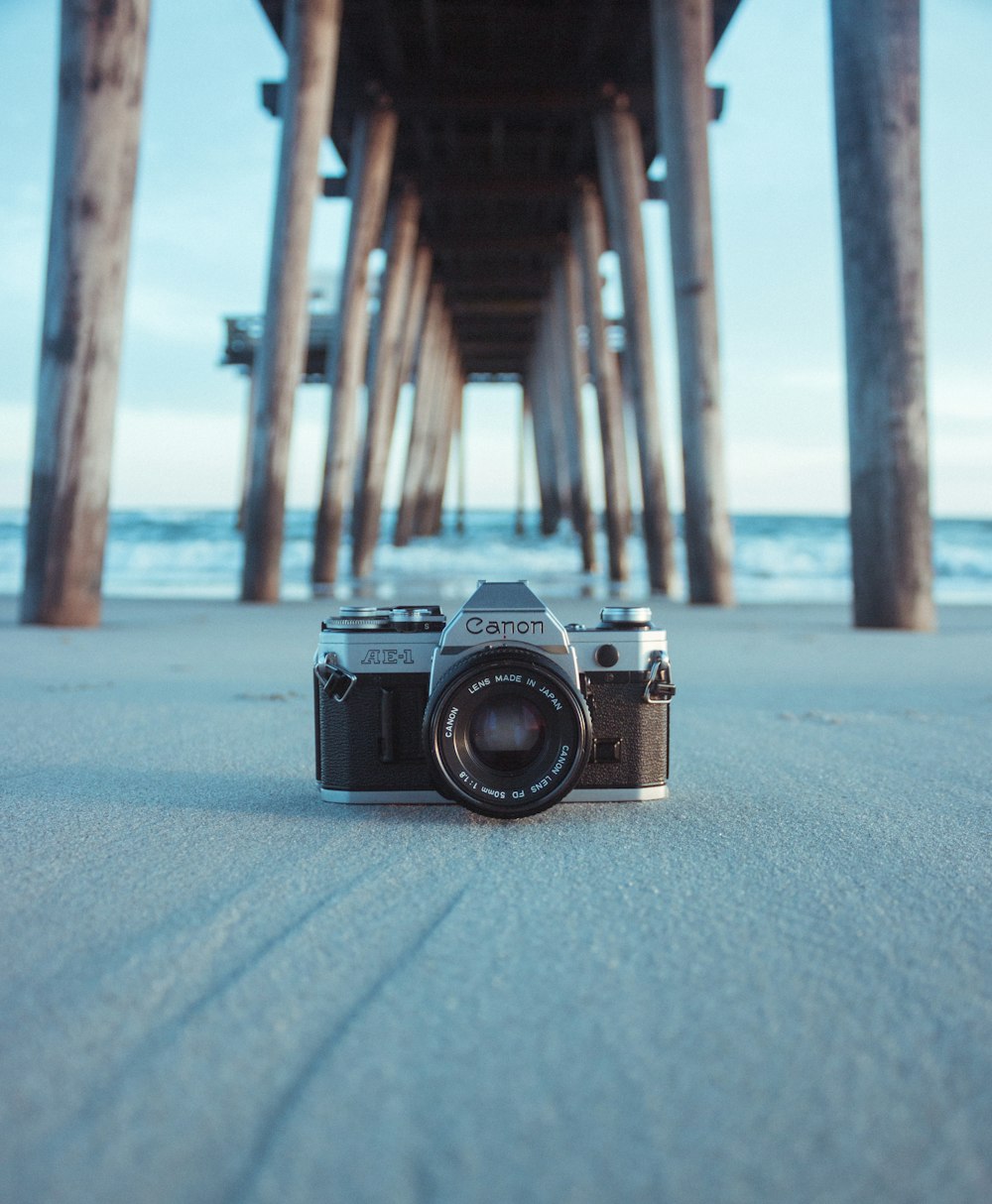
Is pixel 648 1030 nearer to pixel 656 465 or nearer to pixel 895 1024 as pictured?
pixel 895 1024

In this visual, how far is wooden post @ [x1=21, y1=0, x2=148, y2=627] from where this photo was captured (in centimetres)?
482

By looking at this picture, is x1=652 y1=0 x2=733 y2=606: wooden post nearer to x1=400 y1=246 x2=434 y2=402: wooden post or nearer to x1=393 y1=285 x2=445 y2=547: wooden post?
x1=400 y1=246 x2=434 y2=402: wooden post

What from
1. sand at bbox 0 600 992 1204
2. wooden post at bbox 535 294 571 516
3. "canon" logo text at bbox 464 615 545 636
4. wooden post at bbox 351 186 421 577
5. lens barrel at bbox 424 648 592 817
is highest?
wooden post at bbox 535 294 571 516

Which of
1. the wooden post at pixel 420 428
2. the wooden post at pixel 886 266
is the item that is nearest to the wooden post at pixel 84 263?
the wooden post at pixel 886 266

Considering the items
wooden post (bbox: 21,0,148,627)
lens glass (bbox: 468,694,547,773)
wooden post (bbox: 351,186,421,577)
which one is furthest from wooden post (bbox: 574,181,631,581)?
lens glass (bbox: 468,694,547,773)

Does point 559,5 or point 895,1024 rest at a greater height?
point 559,5

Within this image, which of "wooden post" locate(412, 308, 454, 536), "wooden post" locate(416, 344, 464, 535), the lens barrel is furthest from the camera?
"wooden post" locate(416, 344, 464, 535)

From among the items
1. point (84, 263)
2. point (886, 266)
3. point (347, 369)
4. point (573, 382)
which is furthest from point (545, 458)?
point (84, 263)

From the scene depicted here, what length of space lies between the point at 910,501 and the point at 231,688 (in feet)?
10.7

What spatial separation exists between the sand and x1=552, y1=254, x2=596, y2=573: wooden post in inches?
582

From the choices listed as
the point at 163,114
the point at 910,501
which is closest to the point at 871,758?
the point at 910,501

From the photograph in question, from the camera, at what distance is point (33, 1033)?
93cm

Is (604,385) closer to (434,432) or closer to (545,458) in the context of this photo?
(434,432)

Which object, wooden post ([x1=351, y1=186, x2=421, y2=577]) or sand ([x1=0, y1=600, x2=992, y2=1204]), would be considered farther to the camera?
wooden post ([x1=351, y1=186, x2=421, y2=577])
